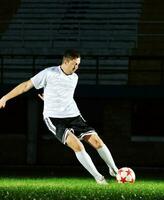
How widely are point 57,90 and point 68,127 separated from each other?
66 cm

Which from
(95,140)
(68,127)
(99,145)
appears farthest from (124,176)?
(68,127)

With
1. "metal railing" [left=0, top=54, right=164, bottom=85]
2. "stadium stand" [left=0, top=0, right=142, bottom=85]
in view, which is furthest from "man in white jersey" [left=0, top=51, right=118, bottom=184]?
"metal railing" [left=0, top=54, right=164, bottom=85]

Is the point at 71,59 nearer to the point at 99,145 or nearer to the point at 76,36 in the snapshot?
the point at 99,145

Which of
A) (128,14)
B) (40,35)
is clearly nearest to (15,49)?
(40,35)

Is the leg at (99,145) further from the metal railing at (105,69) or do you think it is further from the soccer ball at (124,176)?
the metal railing at (105,69)

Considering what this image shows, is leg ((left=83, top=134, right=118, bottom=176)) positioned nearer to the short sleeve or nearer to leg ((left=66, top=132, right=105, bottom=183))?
leg ((left=66, top=132, right=105, bottom=183))

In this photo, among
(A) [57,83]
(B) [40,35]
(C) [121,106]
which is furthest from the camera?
(B) [40,35]

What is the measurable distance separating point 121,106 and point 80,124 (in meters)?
15.0

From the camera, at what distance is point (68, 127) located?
1311 cm

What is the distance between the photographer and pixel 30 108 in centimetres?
2830

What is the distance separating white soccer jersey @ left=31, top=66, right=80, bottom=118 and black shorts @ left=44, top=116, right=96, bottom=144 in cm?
8

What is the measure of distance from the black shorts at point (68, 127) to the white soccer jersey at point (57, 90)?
0.08m

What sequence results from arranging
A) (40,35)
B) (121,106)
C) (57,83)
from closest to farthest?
(57,83) → (121,106) → (40,35)

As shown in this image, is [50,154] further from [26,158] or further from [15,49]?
[15,49]
